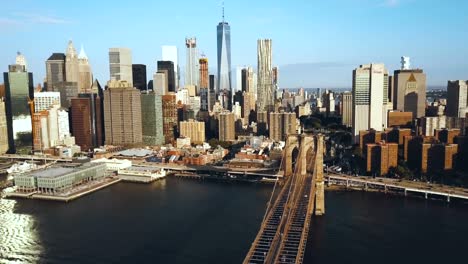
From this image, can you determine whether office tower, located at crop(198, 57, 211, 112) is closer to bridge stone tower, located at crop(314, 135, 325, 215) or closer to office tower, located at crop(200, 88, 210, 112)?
office tower, located at crop(200, 88, 210, 112)

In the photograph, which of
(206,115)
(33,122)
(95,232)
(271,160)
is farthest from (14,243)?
(206,115)

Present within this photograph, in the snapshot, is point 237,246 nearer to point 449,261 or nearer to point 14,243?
point 449,261

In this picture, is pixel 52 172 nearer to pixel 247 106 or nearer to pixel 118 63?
pixel 118 63

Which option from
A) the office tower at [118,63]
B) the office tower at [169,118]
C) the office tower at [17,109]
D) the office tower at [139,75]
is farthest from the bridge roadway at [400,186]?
the office tower at [139,75]

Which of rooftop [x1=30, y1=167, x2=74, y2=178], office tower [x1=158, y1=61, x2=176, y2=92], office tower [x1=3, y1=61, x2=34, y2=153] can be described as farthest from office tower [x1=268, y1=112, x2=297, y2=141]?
office tower [x1=158, y1=61, x2=176, y2=92]

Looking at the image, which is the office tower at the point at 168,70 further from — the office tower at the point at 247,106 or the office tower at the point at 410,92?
the office tower at the point at 410,92

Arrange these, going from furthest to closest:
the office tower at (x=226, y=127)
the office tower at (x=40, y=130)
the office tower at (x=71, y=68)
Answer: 1. the office tower at (x=71, y=68)
2. the office tower at (x=226, y=127)
3. the office tower at (x=40, y=130)
